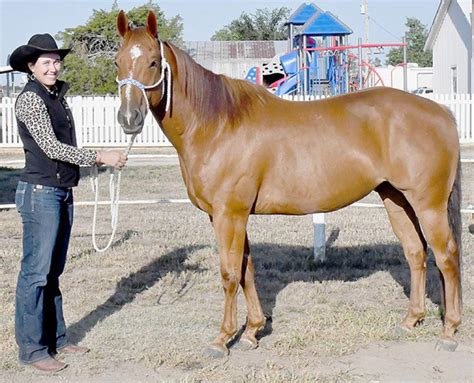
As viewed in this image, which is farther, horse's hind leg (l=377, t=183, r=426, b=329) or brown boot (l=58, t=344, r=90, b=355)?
horse's hind leg (l=377, t=183, r=426, b=329)

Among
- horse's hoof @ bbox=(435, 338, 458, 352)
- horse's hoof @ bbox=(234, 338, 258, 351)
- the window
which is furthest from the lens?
the window

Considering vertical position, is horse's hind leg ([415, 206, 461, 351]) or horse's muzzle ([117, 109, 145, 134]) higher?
horse's muzzle ([117, 109, 145, 134])

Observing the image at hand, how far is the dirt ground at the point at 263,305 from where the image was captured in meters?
4.41

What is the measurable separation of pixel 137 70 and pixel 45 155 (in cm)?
78

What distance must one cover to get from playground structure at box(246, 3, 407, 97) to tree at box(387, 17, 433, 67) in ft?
154

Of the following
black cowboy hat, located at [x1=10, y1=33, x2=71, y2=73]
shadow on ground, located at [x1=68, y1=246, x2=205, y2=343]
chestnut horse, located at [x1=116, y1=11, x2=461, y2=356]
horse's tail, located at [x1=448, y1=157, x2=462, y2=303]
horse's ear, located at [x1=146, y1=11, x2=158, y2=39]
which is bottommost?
shadow on ground, located at [x1=68, y1=246, x2=205, y2=343]

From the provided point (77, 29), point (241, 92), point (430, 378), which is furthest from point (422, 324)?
point (77, 29)

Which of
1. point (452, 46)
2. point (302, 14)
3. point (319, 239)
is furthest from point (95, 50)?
point (319, 239)

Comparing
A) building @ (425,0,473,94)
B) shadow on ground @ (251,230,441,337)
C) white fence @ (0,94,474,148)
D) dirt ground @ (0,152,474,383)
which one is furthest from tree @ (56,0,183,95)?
shadow on ground @ (251,230,441,337)

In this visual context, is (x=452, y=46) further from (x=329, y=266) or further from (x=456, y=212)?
(x=456, y=212)

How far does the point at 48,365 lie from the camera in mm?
4402

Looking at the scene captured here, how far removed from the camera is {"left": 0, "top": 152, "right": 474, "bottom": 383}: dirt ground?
4.41 m

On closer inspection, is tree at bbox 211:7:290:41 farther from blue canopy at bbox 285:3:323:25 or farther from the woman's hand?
the woman's hand

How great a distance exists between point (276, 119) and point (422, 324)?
6.47 feet
